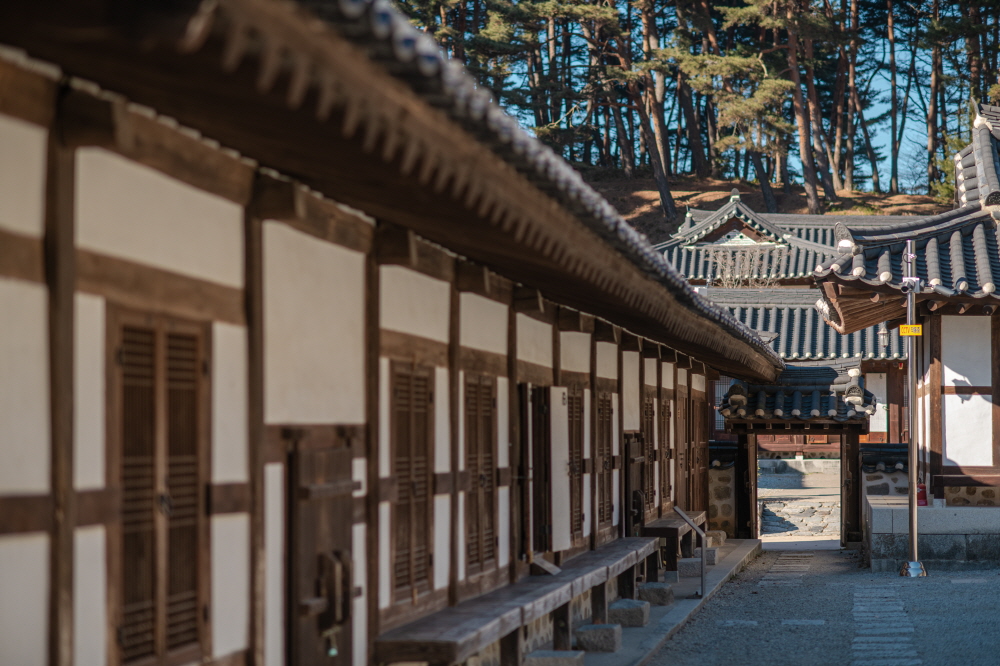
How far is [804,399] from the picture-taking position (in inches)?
862

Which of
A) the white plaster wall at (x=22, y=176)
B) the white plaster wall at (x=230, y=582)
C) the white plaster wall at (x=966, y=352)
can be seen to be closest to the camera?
the white plaster wall at (x=22, y=176)

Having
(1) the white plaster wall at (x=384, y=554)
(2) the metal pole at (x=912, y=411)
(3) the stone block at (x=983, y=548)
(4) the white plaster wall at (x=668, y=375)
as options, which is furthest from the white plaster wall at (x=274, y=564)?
(4) the white plaster wall at (x=668, y=375)

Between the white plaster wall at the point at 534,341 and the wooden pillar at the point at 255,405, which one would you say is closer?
the wooden pillar at the point at 255,405

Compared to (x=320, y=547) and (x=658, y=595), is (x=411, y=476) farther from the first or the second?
(x=658, y=595)

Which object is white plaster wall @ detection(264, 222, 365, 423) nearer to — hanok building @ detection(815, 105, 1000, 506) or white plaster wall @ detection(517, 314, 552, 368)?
white plaster wall @ detection(517, 314, 552, 368)

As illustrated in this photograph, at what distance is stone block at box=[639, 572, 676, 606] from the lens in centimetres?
1362

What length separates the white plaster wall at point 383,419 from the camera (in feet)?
23.6

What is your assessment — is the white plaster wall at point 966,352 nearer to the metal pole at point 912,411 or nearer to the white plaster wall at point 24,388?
the metal pole at point 912,411

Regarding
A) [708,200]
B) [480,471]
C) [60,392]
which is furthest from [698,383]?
[708,200]

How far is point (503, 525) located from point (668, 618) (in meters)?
3.50

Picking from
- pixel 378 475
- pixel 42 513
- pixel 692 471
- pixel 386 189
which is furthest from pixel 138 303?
pixel 692 471

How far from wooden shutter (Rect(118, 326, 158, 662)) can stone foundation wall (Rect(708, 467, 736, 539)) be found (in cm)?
1897

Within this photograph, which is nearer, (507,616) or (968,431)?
(507,616)

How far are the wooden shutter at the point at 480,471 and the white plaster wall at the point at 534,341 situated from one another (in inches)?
33.5
